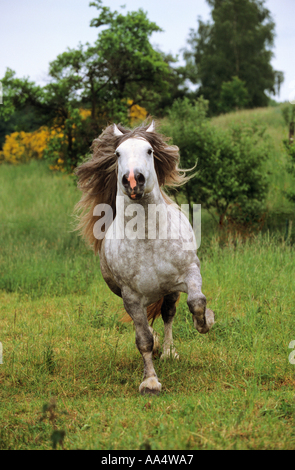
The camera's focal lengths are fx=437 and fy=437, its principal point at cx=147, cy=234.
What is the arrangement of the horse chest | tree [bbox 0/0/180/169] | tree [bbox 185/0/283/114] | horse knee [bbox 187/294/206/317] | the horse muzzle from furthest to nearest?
tree [bbox 185/0/283/114] → tree [bbox 0/0/180/169] → the horse chest → horse knee [bbox 187/294/206/317] → the horse muzzle

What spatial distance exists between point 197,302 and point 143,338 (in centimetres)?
68

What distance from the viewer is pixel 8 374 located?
4.64 metres

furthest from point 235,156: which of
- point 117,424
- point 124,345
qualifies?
point 117,424

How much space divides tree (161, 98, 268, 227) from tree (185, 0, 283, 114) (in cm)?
2633

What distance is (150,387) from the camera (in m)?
3.82

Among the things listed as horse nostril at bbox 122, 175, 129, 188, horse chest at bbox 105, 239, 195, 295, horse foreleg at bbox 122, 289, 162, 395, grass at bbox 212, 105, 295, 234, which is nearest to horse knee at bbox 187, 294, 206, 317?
horse chest at bbox 105, 239, 195, 295

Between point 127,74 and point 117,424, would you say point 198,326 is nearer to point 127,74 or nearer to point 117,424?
point 117,424

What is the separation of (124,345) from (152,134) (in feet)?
8.41

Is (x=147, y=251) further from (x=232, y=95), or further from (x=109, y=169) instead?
(x=232, y=95)

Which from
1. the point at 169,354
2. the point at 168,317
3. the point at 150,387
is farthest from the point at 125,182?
Answer: the point at 169,354

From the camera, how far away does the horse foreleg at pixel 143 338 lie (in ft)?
12.6

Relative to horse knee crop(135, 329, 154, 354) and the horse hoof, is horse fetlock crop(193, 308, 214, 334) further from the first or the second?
the horse hoof

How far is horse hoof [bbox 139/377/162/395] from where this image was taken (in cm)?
381

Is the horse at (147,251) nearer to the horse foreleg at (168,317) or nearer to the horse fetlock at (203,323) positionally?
the horse fetlock at (203,323)
